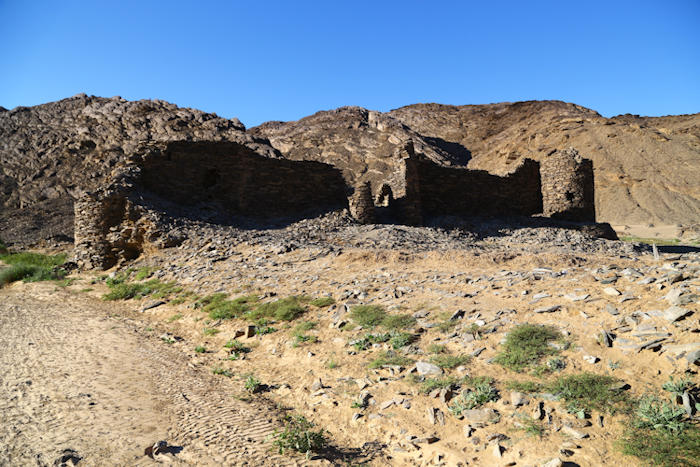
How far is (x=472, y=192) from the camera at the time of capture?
19656mm

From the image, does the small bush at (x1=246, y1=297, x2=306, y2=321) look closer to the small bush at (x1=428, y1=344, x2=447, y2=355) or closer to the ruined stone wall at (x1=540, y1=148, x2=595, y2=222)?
the small bush at (x1=428, y1=344, x2=447, y2=355)

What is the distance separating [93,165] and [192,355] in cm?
3462

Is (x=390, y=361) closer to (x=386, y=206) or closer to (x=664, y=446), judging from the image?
(x=664, y=446)

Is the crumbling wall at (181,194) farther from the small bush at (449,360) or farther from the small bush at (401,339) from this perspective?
the small bush at (449,360)

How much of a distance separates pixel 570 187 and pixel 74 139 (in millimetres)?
38699

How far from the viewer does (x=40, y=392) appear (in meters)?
4.24

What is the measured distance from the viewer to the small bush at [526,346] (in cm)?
423

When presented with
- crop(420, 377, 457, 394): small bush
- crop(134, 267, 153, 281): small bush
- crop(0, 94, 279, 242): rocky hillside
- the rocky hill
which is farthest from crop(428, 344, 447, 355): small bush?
crop(0, 94, 279, 242): rocky hillside

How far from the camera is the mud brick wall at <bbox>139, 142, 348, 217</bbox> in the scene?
15.8 meters

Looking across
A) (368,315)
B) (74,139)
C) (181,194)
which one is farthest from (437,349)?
(74,139)

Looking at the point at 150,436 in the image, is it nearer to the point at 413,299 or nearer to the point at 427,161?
the point at 413,299

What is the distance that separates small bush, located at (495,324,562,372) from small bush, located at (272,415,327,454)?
2.03 metres

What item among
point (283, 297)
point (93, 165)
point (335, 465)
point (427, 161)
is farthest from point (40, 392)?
point (93, 165)

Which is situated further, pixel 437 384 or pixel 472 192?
pixel 472 192
